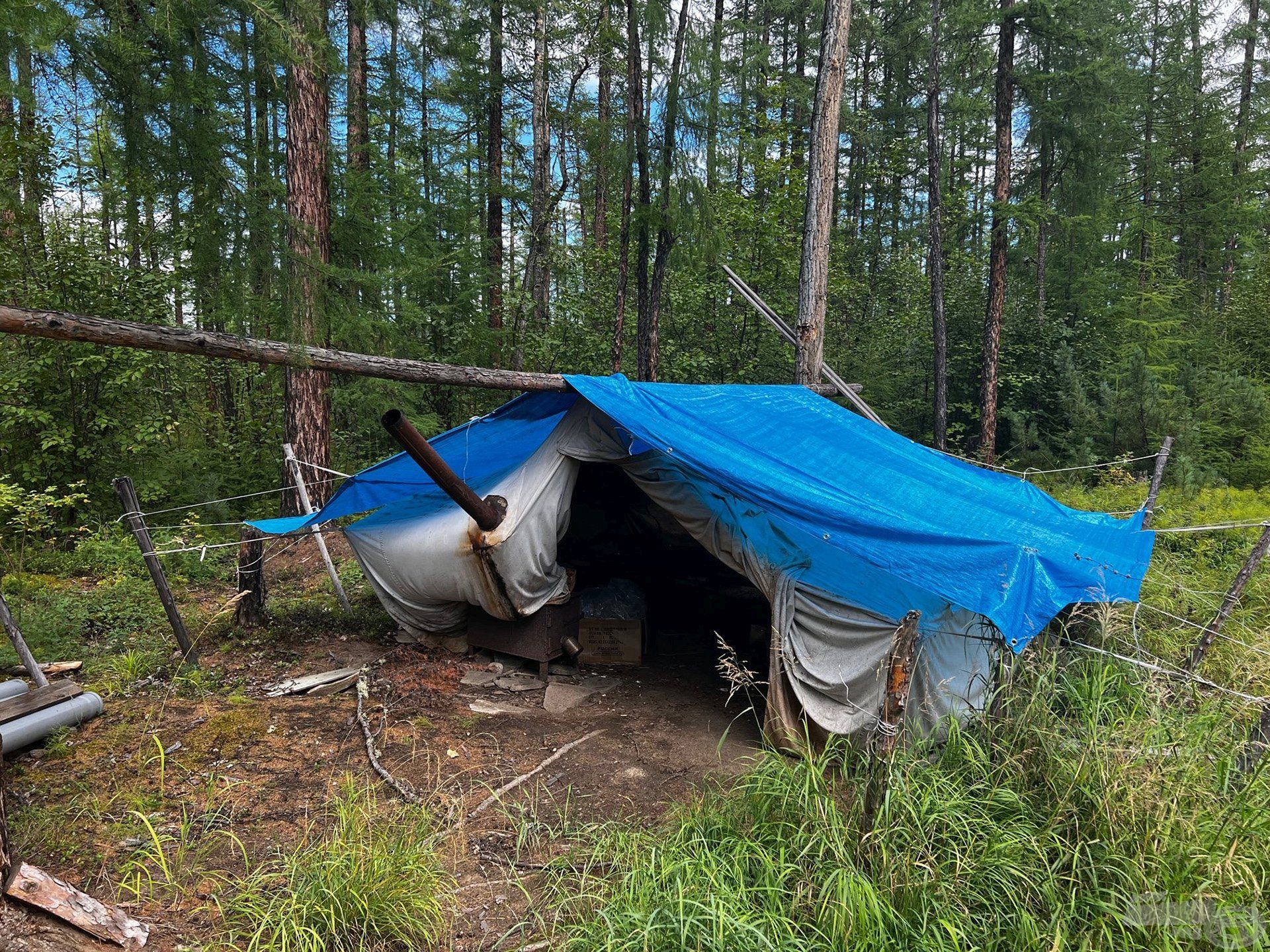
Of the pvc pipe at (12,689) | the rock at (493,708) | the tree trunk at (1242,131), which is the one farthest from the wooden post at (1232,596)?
the tree trunk at (1242,131)

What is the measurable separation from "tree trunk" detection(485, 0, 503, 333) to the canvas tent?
6.27 m

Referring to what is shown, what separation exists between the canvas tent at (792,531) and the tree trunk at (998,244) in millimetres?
6420

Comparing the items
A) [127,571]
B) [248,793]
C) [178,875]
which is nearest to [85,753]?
[248,793]

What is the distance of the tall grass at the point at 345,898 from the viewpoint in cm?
251

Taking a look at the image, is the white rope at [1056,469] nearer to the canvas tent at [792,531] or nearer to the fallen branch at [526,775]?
the canvas tent at [792,531]

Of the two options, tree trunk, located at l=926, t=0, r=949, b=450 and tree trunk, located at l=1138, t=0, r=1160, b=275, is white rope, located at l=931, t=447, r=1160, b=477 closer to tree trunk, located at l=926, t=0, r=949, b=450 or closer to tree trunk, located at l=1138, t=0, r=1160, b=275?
tree trunk, located at l=926, t=0, r=949, b=450

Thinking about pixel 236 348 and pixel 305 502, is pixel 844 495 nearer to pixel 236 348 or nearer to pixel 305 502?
pixel 236 348

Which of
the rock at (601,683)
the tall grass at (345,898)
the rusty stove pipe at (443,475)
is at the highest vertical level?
the rusty stove pipe at (443,475)

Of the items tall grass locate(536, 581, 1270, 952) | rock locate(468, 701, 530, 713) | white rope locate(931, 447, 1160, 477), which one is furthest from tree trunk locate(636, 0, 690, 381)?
tall grass locate(536, 581, 1270, 952)

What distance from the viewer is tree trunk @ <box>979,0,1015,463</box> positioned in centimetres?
1182

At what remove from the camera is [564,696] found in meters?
5.30

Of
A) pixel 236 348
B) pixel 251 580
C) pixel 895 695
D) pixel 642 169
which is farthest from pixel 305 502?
pixel 642 169

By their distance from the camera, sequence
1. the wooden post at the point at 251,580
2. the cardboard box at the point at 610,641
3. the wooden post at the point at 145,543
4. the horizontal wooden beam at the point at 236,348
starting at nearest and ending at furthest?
the horizontal wooden beam at the point at 236,348, the wooden post at the point at 145,543, the wooden post at the point at 251,580, the cardboard box at the point at 610,641

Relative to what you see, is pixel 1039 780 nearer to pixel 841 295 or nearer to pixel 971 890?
pixel 971 890
